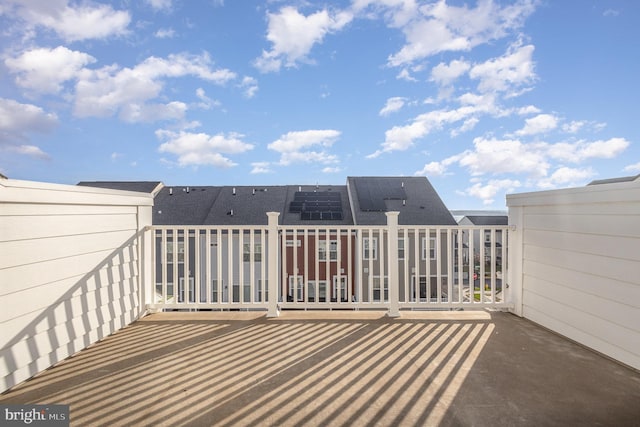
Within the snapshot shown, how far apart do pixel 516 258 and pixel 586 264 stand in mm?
752

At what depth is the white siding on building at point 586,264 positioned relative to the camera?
1.80 m

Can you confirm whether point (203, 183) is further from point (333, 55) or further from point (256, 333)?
point (256, 333)

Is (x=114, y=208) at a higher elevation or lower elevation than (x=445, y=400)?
higher

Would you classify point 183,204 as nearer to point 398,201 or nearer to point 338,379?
point 398,201

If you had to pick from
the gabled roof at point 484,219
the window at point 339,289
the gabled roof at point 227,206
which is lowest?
the window at point 339,289

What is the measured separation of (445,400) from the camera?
4.66ft

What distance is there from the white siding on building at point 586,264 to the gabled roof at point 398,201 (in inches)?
337

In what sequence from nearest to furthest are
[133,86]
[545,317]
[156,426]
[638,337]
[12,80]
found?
[156,426]
[638,337]
[545,317]
[12,80]
[133,86]

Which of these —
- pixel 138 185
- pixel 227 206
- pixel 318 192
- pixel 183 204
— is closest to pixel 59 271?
pixel 227 206

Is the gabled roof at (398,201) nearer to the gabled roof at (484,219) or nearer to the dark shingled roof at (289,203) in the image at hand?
the dark shingled roof at (289,203)

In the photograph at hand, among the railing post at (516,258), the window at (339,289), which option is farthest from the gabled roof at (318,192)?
the railing post at (516,258)

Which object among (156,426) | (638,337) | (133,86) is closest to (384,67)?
(133,86)

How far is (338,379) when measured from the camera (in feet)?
5.26

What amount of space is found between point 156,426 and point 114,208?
1.85 meters
